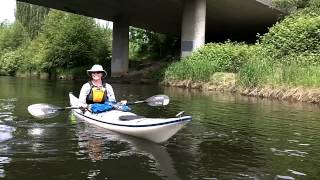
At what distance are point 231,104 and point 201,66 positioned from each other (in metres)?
8.69

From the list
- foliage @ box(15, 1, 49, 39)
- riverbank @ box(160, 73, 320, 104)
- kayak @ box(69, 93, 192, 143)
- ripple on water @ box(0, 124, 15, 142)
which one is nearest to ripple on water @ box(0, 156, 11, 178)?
ripple on water @ box(0, 124, 15, 142)

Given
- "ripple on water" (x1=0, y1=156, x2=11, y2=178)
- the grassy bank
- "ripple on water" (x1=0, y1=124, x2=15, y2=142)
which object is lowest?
"ripple on water" (x1=0, y1=156, x2=11, y2=178)

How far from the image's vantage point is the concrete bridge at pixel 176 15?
2883 cm

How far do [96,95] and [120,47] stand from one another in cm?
2828

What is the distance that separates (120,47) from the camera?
3841 centimetres

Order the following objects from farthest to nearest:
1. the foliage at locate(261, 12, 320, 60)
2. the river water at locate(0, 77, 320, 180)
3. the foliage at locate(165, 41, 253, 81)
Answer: the foliage at locate(165, 41, 253, 81) → the foliage at locate(261, 12, 320, 60) → the river water at locate(0, 77, 320, 180)

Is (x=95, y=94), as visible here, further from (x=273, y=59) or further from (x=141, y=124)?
(x=273, y=59)

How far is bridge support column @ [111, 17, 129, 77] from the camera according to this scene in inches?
1500

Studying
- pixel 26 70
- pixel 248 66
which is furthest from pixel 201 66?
pixel 26 70

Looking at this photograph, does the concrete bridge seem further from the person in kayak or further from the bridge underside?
the person in kayak

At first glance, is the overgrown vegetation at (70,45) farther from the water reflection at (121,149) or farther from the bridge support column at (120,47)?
the water reflection at (121,149)

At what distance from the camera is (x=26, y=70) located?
5069 cm

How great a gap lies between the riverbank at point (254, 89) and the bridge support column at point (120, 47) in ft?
37.2

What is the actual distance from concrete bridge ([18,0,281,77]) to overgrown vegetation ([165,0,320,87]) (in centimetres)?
254
